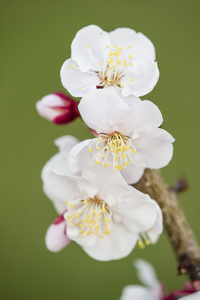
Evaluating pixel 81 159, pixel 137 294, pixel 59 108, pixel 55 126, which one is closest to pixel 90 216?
pixel 81 159

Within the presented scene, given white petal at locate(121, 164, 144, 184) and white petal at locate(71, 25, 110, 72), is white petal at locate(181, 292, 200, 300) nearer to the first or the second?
white petal at locate(121, 164, 144, 184)

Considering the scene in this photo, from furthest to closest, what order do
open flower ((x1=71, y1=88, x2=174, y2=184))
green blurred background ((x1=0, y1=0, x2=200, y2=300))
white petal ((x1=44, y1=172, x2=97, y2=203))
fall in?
green blurred background ((x1=0, y1=0, x2=200, y2=300)) → white petal ((x1=44, y1=172, x2=97, y2=203)) → open flower ((x1=71, y1=88, x2=174, y2=184))

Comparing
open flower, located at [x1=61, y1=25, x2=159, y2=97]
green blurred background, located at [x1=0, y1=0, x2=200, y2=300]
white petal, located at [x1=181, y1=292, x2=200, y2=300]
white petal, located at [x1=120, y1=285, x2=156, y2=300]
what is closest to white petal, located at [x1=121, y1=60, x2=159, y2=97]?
open flower, located at [x1=61, y1=25, x2=159, y2=97]

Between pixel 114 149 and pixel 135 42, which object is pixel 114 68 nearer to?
pixel 135 42

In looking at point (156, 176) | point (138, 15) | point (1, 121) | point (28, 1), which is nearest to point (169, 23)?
point (138, 15)

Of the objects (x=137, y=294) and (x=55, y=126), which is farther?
(x=55, y=126)

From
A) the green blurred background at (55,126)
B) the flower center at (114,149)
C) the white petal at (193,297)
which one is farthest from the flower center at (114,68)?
the green blurred background at (55,126)

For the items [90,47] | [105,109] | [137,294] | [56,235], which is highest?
[90,47]

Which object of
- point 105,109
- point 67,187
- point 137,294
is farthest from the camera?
point 137,294

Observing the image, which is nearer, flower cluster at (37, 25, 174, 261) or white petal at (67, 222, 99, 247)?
flower cluster at (37, 25, 174, 261)
